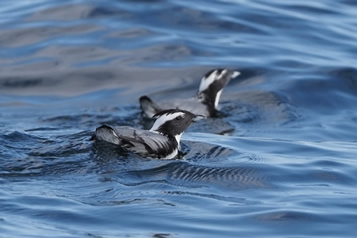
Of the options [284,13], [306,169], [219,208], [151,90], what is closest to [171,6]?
[284,13]

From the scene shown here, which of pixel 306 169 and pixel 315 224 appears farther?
pixel 306 169

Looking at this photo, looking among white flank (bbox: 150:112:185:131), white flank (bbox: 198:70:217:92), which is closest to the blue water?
white flank (bbox: 150:112:185:131)

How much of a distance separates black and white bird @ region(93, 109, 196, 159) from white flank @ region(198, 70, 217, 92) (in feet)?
10.8

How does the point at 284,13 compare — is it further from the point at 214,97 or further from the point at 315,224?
the point at 315,224

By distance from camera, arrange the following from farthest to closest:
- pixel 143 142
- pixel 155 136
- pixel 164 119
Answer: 1. pixel 164 119
2. pixel 155 136
3. pixel 143 142

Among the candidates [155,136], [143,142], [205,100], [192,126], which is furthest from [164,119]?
[205,100]

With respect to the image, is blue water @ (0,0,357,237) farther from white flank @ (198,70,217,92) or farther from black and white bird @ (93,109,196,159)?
white flank @ (198,70,217,92)

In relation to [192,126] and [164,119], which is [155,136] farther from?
[192,126]

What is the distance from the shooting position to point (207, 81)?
17.5 m

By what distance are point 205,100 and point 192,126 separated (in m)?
1.26

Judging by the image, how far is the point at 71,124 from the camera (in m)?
15.9

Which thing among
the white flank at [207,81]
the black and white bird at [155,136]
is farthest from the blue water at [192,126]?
the white flank at [207,81]

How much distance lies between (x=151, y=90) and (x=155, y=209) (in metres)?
8.63

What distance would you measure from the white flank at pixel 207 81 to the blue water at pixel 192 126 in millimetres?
532
